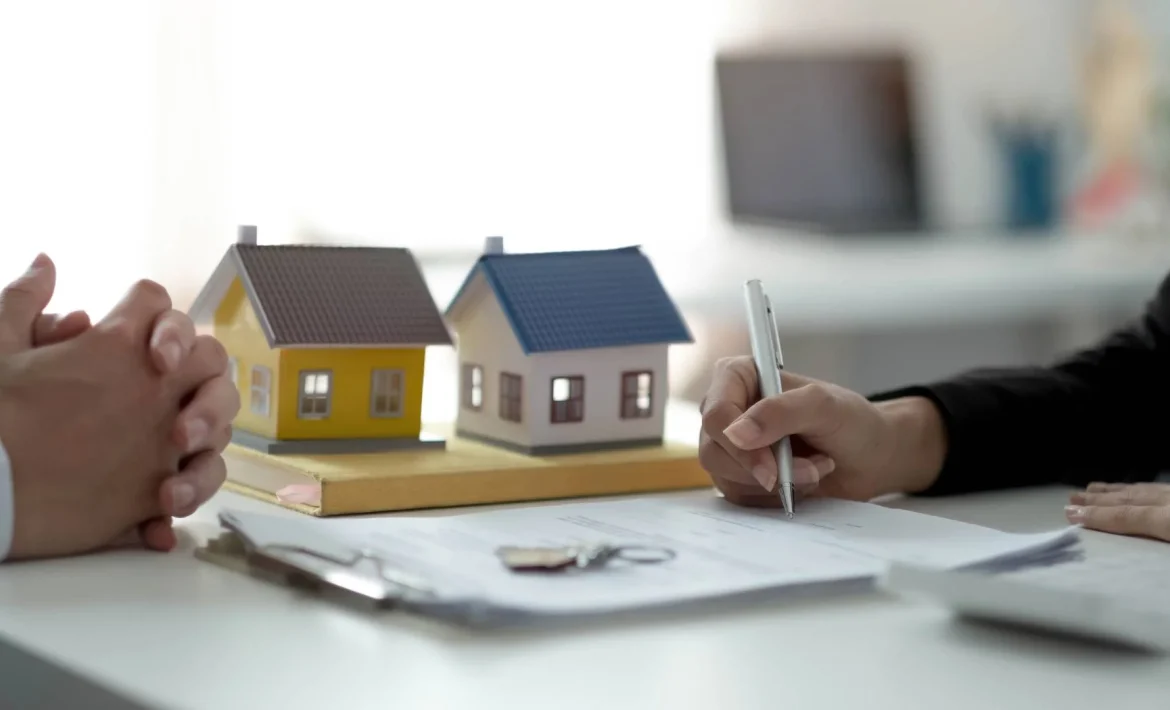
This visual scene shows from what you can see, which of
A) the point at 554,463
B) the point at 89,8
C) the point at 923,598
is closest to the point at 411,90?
the point at 89,8

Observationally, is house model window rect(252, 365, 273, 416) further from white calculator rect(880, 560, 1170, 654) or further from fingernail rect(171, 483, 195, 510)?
white calculator rect(880, 560, 1170, 654)

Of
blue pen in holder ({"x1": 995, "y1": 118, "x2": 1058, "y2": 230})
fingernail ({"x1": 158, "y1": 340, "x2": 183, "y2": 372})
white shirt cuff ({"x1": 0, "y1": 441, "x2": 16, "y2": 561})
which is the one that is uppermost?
blue pen in holder ({"x1": 995, "y1": 118, "x2": 1058, "y2": 230})

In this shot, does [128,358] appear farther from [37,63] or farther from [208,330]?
[37,63]

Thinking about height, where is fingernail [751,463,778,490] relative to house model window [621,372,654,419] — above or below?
below

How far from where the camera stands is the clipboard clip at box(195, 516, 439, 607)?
25.5 inches

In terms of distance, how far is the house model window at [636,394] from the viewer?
3.45 feet

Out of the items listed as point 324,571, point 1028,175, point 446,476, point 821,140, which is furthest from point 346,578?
point 1028,175

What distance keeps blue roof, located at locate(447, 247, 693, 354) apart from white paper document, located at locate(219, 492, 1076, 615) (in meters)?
0.18

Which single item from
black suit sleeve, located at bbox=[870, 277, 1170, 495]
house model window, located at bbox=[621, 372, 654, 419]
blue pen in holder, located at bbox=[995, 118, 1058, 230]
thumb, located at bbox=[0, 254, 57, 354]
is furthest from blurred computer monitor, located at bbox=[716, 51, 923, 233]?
thumb, located at bbox=[0, 254, 57, 354]

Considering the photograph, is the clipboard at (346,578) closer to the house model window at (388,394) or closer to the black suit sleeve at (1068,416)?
the house model window at (388,394)

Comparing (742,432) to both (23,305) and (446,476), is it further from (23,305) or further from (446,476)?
(23,305)

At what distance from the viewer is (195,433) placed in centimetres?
79

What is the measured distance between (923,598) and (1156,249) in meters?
2.80

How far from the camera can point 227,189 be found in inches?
83.6
